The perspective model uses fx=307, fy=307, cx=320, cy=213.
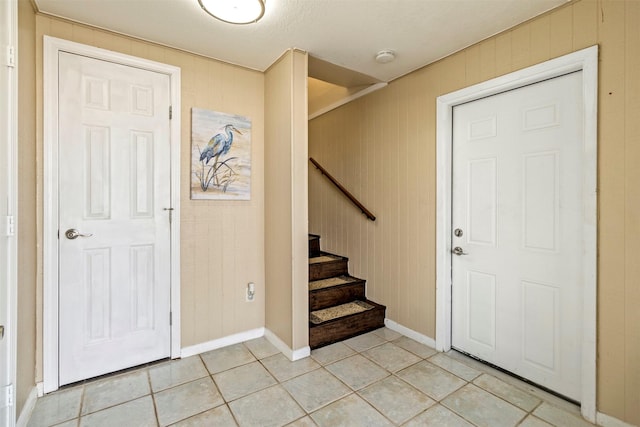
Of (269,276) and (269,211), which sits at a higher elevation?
(269,211)

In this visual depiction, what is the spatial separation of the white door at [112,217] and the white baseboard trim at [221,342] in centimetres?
16

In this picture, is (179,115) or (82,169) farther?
(179,115)

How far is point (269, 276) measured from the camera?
2.71 metres

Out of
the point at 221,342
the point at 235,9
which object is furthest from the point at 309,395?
the point at 235,9

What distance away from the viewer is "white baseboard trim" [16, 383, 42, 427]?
1.63 m

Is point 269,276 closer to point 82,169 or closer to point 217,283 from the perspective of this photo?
point 217,283

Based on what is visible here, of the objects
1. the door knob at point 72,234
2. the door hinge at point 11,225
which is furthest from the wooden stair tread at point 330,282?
the door hinge at point 11,225

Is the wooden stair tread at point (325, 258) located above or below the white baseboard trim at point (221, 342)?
above

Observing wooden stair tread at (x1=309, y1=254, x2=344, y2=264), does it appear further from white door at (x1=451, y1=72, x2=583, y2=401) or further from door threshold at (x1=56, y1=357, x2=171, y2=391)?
door threshold at (x1=56, y1=357, x2=171, y2=391)

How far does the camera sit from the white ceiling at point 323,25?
180 cm

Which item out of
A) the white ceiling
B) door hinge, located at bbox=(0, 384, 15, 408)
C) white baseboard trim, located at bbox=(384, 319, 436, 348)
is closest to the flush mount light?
the white ceiling

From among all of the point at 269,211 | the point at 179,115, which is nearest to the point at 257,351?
the point at 269,211

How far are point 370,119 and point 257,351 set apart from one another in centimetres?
239

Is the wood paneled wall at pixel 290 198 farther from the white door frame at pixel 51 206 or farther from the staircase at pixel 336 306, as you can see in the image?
the white door frame at pixel 51 206
